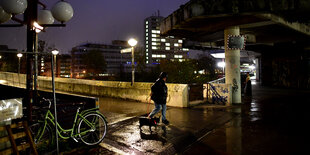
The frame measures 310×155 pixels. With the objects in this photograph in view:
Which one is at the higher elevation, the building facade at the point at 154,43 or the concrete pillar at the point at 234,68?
the building facade at the point at 154,43

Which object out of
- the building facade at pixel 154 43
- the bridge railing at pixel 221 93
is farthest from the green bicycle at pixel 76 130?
the building facade at pixel 154 43

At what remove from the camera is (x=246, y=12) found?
349 inches

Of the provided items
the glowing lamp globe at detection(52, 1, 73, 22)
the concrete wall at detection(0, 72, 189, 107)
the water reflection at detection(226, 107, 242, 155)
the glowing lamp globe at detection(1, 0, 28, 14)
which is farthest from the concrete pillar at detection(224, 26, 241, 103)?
the glowing lamp globe at detection(1, 0, 28, 14)

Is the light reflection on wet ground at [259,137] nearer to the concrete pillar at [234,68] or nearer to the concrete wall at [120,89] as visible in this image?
the concrete pillar at [234,68]

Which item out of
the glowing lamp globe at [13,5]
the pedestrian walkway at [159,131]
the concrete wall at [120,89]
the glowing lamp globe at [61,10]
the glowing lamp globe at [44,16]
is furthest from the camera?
the concrete wall at [120,89]

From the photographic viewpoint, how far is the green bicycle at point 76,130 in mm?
4488

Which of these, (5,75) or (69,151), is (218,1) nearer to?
(69,151)

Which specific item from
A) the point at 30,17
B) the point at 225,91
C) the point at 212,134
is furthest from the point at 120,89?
the point at 30,17

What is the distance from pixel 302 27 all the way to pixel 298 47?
8344mm

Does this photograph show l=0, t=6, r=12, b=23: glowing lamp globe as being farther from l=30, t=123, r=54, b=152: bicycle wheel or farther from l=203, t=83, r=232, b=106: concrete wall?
l=203, t=83, r=232, b=106: concrete wall

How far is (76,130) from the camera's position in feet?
16.4

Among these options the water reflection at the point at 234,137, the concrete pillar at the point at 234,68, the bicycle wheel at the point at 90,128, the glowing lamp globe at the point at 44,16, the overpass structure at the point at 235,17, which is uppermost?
the overpass structure at the point at 235,17

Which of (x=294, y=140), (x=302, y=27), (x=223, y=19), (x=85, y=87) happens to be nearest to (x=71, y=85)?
(x=85, y=87)

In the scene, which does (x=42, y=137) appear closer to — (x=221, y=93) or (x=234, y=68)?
(x=221, y=93)
